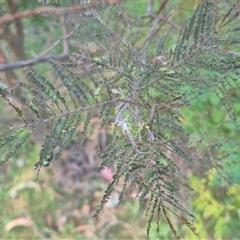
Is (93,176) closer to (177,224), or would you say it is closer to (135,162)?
(177,224)

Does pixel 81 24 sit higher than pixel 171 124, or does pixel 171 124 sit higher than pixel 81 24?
pixel 81 24

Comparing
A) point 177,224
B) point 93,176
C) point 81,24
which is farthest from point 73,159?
point 81,24

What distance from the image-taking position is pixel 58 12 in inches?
39.9

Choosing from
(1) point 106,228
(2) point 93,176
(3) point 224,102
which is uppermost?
(3) point 224,102

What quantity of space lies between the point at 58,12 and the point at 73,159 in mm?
1242

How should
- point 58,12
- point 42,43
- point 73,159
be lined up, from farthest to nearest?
point 73,159, point 42,43, point 58,12

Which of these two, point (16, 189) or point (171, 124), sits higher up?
point (171, 124)

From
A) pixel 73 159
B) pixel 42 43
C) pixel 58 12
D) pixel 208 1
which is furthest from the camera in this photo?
pixel 73 159

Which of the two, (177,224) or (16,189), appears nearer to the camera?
(177,224)

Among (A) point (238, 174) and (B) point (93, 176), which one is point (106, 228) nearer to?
(B) point (93, 176)

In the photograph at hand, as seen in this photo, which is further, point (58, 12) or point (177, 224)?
point (177, 224)

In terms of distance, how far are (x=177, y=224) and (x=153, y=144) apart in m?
Answer: 1.32

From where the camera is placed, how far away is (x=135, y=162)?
1.70 feet

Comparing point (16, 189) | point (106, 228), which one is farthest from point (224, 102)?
point (16, 189)
